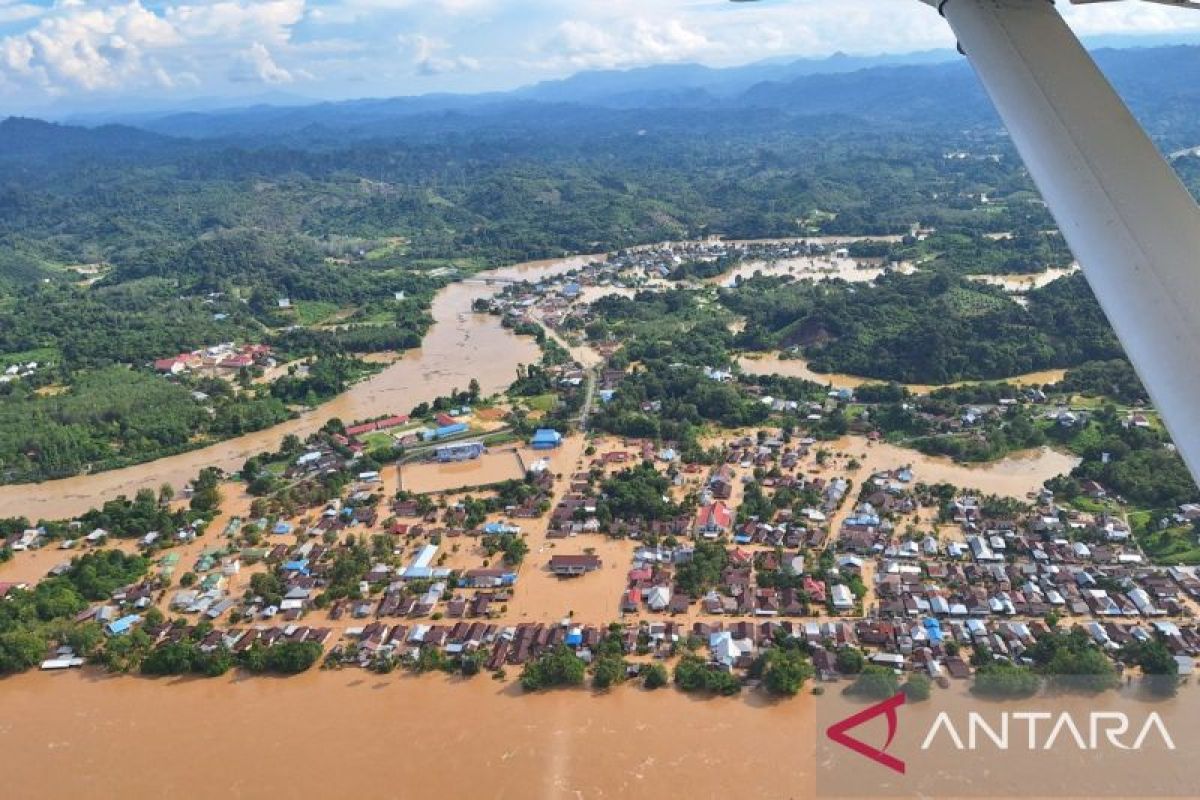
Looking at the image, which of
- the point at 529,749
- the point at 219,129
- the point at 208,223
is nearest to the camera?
the point at 529,749

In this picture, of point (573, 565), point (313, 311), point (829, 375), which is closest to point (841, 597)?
point (573, 565)

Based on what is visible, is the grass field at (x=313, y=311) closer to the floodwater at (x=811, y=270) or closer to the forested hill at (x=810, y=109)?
the floodwater at (x=811, y=270)

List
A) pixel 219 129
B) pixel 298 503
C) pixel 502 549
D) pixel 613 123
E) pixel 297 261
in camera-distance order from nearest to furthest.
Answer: pixel 502 549 → pixel 298 503 → pixel 297 261 → pixel 613 123 → pixel 219 129

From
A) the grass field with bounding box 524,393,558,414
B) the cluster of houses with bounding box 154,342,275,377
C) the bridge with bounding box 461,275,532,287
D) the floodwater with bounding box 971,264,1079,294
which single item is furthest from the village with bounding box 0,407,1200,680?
the bridge with bounding box 461,275,532,287

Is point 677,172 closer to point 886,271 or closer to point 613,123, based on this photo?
point 886,271

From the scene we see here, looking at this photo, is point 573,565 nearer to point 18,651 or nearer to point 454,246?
point 18,651

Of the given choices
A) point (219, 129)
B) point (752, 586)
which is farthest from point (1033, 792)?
point (219, 129)

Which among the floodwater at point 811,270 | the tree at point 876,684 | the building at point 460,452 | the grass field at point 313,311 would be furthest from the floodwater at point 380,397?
the tree at point 876,684
